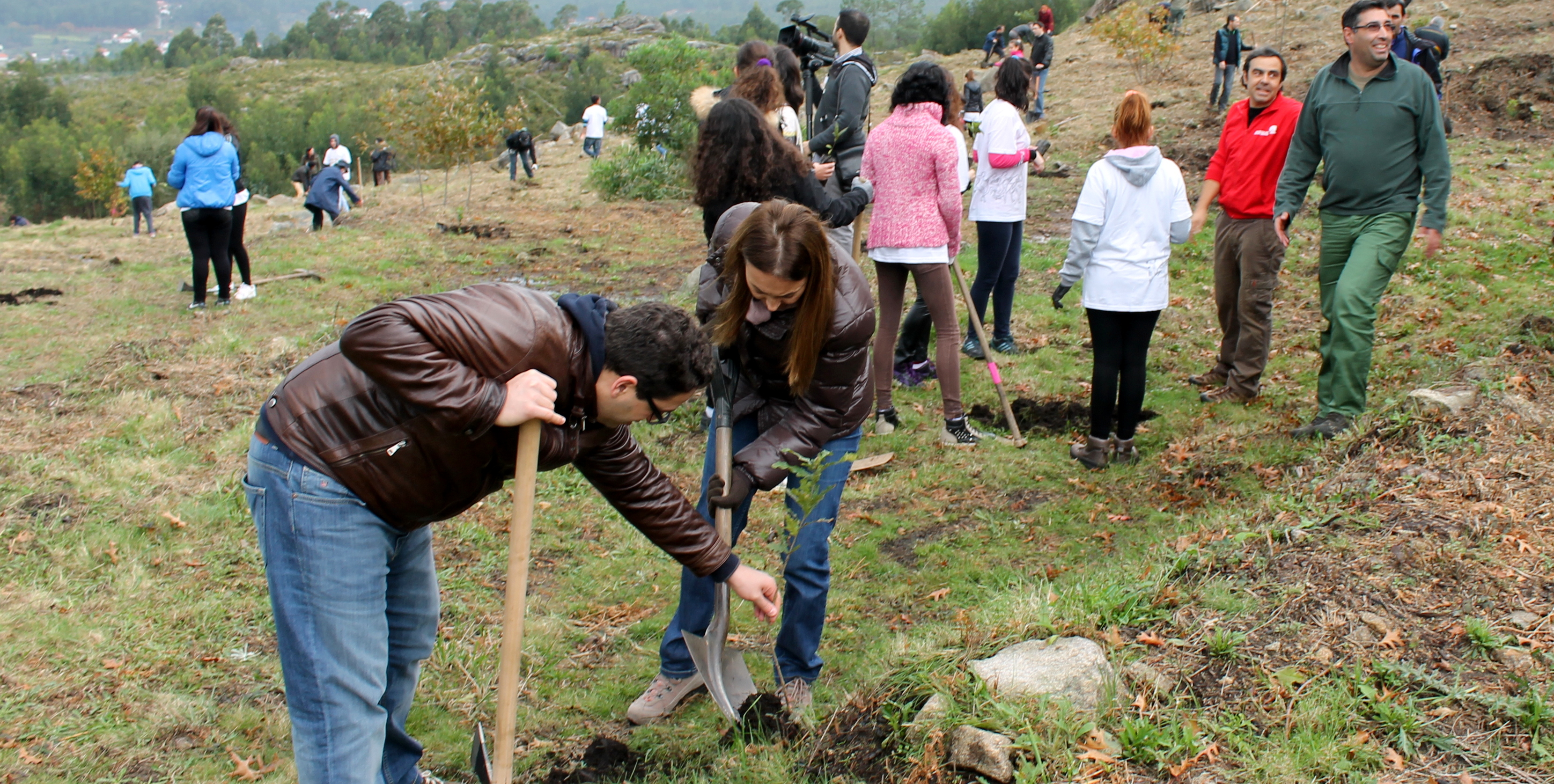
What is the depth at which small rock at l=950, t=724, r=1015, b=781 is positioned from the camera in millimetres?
2500

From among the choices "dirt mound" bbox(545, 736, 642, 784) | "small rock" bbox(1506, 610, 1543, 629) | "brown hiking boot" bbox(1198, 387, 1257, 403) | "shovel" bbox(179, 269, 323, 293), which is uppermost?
"shovel" bbox(179, 269, 323, 293)

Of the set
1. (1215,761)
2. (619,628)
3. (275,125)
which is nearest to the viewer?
(1215,761)

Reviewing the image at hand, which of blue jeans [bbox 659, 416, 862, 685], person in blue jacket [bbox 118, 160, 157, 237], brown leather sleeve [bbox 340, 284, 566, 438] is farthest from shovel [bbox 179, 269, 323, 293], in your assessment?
brown leather sleeve [bbox 340, 284, 566, 438]

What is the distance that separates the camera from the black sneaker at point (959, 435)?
5.67 metres

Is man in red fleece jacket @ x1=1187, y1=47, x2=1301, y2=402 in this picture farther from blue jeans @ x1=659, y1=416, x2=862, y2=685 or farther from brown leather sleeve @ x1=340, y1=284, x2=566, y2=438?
brown leather sleeve @ x1=340, y1=284, x2=566, y2=438

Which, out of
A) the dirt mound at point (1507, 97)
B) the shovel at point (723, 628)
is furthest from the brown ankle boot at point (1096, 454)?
the dirt mound at point (1507, 97)

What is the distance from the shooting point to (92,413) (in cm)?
604

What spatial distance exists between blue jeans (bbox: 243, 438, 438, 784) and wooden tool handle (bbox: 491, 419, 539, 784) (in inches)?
11.0

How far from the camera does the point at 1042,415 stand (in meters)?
6.20

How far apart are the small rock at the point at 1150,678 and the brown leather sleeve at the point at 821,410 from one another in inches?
43.9

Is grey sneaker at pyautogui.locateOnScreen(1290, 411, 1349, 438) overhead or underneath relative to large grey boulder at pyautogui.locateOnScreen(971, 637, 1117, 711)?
overhead

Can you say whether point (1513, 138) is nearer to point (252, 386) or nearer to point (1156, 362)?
point (1156, 362)

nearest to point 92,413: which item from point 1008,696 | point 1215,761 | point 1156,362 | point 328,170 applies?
point 1008,696

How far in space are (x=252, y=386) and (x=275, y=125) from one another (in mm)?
82945
